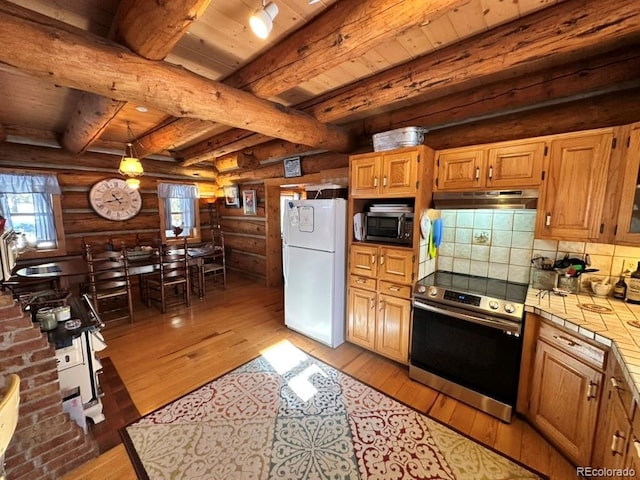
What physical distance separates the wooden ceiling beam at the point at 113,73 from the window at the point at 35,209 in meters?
3.44

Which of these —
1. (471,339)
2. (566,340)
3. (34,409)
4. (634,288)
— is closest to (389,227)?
(471,339)

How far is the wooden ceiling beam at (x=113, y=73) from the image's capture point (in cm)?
123

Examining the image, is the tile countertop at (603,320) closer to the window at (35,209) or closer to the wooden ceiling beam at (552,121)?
the wooden ceiling beam at (552,121)

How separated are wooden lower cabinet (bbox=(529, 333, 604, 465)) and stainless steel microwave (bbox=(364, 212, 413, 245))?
3.88ft

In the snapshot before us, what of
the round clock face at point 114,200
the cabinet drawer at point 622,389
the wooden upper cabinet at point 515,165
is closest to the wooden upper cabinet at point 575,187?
the wooden upper cabinet at point 515,165

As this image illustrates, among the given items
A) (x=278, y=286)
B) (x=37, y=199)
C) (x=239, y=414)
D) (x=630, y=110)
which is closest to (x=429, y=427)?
(x=239, y=414)

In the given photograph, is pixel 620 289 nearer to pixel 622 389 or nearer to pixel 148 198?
pixel 622 389

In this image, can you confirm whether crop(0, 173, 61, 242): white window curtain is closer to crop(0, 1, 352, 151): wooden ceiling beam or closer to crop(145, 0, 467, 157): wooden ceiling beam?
crop(0, 1, 352, 151): wooden ceiling beam

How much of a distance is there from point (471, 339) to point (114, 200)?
5.40m

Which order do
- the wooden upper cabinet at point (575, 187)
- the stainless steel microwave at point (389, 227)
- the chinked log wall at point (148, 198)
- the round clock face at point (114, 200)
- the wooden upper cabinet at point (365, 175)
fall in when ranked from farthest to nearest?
the round clock face at point (114, 200), the chinked log wall at point (148, 198), the wooden upper cabinet at point (365, 175), the stainless steel microwave at point (389, 227), the wooden upper cabinet at point (575, 187)

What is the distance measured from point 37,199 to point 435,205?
210 inches

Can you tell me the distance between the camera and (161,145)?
3348 mm

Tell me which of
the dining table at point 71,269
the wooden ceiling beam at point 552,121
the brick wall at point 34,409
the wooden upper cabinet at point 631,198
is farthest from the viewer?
the dining table at point 71,269

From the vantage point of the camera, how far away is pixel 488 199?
2.01m
